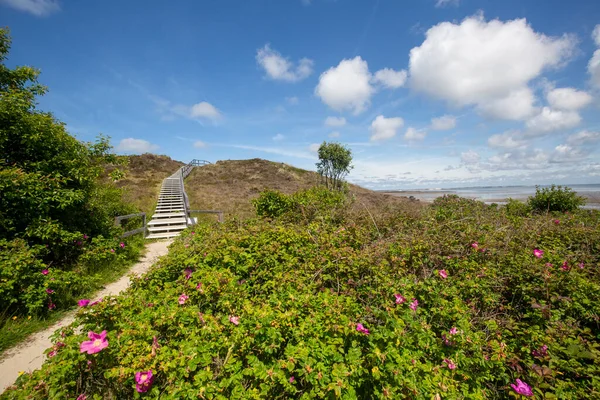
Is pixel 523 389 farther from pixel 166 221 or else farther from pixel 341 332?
pixel 166 221

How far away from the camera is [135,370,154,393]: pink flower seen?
1.79 meters

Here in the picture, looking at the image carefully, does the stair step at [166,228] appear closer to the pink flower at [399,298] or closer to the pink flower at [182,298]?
the pink flower at [182,298]

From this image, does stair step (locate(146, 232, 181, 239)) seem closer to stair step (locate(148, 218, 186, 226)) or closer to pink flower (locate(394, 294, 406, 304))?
stair step (locate(148, 218, 186, 226))

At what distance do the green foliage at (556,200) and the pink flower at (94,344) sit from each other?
12.2 m

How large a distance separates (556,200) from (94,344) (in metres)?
13.1

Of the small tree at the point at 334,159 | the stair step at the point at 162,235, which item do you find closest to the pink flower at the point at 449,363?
the stair step at the point at 162,235

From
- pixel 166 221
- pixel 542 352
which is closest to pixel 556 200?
pixel 542 352

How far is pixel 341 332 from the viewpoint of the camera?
2.18 m

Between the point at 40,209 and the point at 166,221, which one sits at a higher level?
the point at 40,209

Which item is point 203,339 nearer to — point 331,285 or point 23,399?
point 23,399

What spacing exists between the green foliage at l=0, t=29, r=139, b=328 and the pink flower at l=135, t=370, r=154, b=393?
377 centimetres

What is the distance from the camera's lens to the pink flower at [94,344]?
1.88 meters

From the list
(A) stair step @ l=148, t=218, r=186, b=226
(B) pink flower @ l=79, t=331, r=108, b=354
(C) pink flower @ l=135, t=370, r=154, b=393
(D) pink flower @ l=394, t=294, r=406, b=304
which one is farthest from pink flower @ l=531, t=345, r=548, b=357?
(A) stair step @ l=148, t=218, r=186, b=226

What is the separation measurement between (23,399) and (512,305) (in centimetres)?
504
